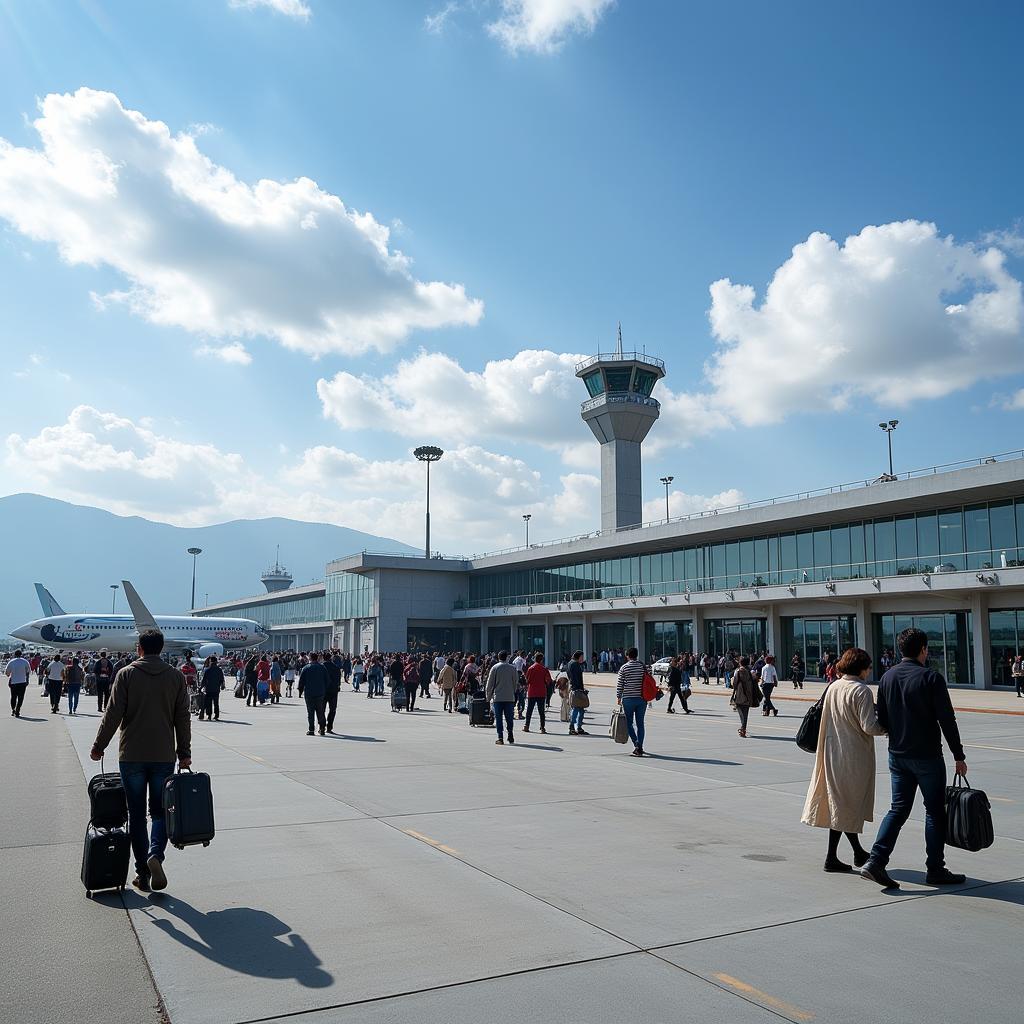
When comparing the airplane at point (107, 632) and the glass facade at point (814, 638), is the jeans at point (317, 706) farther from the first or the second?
the airplane at point (107, 632)

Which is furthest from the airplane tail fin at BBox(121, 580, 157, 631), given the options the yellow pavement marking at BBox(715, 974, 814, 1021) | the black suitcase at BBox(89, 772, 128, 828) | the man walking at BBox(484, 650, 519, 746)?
the yellow pavement marking at BBox(715, 974, 814, 1021)

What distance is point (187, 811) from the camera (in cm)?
589

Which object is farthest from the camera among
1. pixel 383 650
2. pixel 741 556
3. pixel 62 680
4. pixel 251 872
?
pixel 383 650

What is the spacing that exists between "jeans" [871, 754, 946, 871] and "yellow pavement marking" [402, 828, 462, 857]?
310 cm

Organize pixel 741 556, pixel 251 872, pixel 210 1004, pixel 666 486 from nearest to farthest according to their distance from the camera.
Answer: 1. pixel 210 1004
2. pixel 251 872
3. pixel 741 556
4. pixel 666 486

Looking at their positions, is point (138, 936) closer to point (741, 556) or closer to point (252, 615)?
point (741, 556)

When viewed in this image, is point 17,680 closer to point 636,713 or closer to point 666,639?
point 636,713

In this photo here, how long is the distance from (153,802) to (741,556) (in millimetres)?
44328

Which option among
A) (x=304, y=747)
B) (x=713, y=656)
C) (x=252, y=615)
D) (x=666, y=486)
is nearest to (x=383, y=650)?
(x=713, y=656)

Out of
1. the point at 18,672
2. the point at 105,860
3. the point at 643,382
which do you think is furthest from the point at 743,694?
the point at 643,382

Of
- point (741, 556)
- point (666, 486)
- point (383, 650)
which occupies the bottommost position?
point (383, 650)

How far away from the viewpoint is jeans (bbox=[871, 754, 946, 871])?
6.01 m

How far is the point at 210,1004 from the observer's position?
415cm

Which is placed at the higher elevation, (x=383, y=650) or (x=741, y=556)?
(x=741, y=556)
